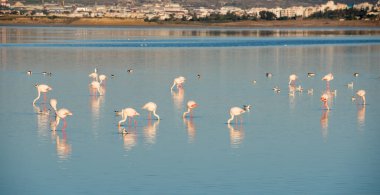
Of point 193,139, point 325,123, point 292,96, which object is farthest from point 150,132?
Answer: point 292,96

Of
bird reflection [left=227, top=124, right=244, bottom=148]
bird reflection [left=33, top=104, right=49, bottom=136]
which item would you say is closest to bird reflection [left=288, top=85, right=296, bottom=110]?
bird reflection [left=227, top=124, right=244, bottom=148]

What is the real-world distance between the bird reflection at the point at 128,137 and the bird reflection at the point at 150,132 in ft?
0.81

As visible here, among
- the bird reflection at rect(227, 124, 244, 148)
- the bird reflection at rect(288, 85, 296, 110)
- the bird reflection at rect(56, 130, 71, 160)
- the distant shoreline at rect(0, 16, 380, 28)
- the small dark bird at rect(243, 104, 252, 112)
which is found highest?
the small dark bird at rect(243, 104, 252, 112)

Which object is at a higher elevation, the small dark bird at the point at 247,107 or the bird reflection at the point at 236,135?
the small dark bird at the point at 247,107

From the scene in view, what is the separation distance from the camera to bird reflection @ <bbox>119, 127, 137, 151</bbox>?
1652cm

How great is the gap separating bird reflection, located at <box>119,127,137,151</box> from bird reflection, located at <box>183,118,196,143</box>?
1124 millimetres

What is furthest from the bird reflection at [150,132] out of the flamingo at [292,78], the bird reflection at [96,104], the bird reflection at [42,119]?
the flamingo at [292,78]

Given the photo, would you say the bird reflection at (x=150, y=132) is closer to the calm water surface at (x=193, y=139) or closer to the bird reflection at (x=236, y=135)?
the calm water surface at (x=193, y=139)

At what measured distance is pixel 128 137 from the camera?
17.5 metres

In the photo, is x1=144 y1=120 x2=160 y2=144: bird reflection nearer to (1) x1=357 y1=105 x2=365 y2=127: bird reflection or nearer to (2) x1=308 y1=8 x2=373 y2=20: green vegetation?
(1) x1=357 y1=105 x2=365 y2=127: bird reflection

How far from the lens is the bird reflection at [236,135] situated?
55.5ft

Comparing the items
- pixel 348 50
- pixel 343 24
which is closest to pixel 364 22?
pixel 343 24

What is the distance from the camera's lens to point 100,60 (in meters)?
42.7

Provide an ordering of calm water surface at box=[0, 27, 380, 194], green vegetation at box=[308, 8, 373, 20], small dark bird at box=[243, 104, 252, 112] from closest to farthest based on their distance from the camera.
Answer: calm water surface at box=[0, 27, 380, 194] < small dark bird at box=[243, 104, 252, 112] < green vegetation at box=[308, 8, 373, 20]
